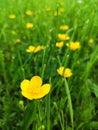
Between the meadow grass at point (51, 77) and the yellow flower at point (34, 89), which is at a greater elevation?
the yellow flower at point (34, 89)

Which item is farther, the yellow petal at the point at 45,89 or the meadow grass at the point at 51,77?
the meadow grass at the point at 51,77

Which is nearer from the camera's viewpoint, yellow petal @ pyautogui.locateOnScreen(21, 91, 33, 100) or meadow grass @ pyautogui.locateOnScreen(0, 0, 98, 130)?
yellow petal @ pyautogui.locateOnScreen(21, 91, 33, 100)

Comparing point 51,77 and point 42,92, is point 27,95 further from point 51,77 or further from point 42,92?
point 51,77

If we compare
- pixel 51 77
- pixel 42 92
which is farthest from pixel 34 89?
pixel 51 77

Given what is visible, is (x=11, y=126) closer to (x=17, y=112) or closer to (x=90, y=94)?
(x=17, y=112)

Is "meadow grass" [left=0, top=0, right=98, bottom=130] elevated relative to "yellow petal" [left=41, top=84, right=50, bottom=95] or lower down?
lower down
